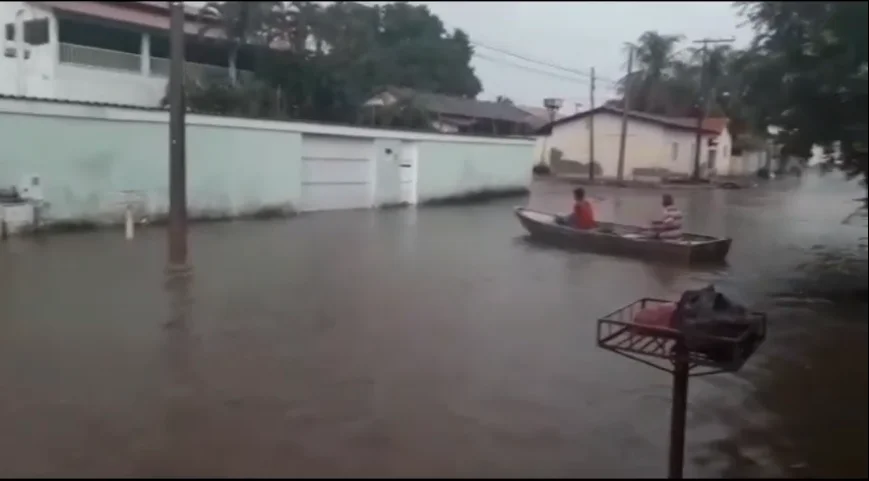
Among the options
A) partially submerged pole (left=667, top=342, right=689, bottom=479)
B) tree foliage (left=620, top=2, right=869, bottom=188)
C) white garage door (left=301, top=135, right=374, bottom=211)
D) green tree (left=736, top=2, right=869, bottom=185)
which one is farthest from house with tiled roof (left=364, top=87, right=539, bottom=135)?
partially submerged pole (left=667, top=342, right=689, bottom=479)

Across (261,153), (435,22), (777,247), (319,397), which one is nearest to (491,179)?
(261,153)

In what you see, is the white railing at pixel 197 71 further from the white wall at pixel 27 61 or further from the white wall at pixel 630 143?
the white wall at pixel 630 143

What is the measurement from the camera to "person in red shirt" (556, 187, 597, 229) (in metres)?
4.67

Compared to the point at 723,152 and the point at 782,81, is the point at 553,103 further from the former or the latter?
the point at 782,81

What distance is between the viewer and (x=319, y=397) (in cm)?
219

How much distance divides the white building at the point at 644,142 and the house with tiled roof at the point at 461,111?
397mm

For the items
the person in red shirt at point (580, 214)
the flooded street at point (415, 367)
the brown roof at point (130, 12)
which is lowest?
the flooded street at point (415, 367)

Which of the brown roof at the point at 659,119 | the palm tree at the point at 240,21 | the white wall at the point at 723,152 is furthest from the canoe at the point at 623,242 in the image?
the palm tree at the point at 240,21

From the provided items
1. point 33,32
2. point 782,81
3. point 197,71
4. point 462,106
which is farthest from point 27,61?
point 782,81

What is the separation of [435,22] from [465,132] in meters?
3.82

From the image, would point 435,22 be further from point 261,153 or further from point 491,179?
point 491,179

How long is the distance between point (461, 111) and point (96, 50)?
1979mm

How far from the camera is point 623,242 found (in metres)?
4.62

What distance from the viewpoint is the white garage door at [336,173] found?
6758 millimetres
